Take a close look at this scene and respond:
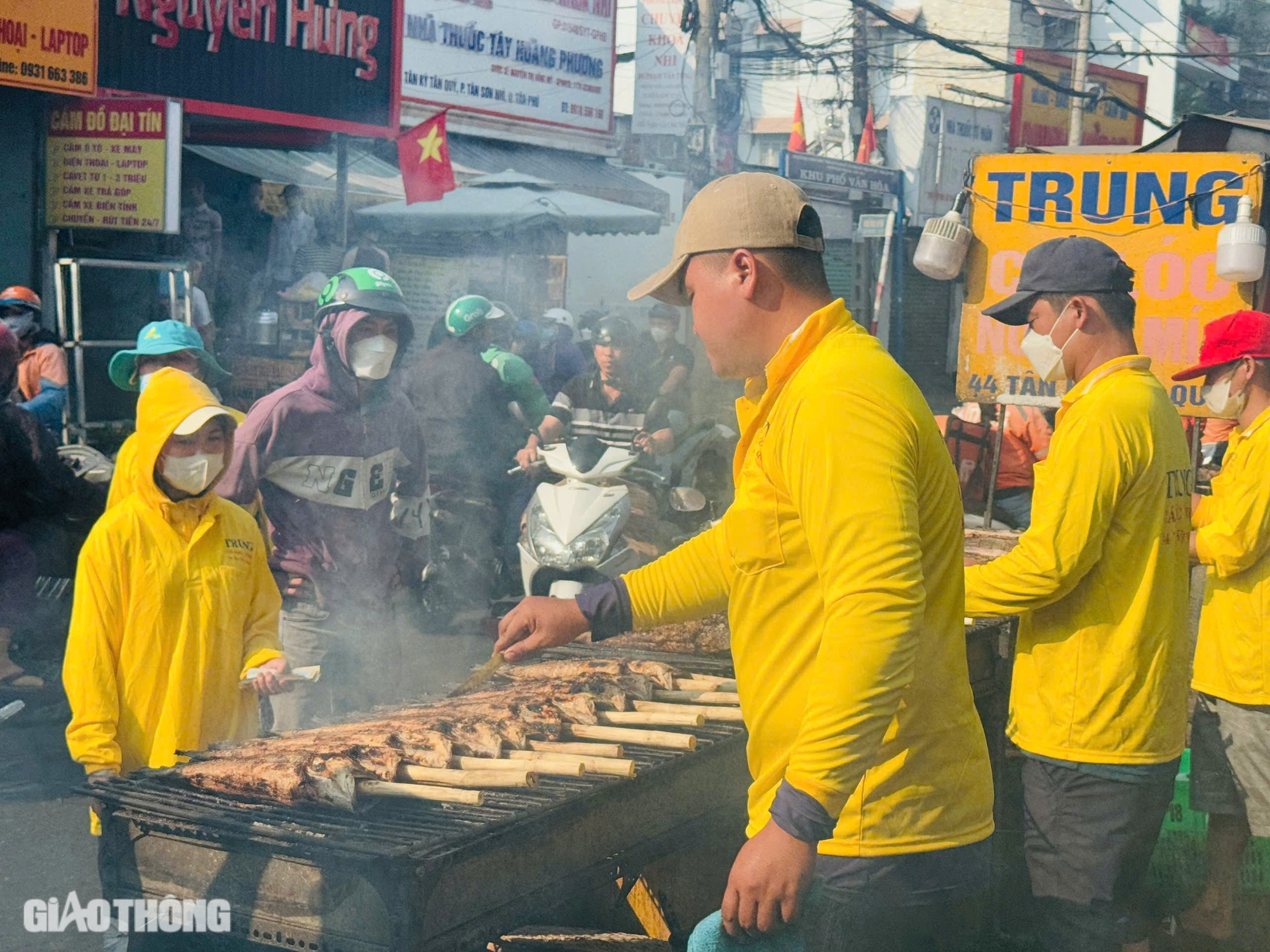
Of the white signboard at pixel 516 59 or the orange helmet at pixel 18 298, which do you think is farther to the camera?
the white signboard at pixel 516 59

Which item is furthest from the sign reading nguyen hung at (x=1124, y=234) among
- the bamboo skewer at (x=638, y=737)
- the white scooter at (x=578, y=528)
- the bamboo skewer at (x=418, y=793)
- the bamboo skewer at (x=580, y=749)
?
the bamboo skewer at (x=418, y=793)

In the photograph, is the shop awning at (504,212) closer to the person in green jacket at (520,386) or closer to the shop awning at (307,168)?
the shop awning at (307,168)

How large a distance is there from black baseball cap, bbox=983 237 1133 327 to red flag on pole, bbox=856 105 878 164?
2452cm

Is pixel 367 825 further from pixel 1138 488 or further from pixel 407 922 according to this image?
pixel 1138 488

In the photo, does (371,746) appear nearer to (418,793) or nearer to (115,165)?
(418,793)

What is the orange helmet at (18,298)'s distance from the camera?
9664 mm

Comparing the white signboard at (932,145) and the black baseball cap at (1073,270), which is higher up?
the white signboard at (932,145)

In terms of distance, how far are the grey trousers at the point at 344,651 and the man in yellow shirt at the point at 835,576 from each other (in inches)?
129

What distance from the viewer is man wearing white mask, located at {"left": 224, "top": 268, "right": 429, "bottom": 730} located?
550 centimetres

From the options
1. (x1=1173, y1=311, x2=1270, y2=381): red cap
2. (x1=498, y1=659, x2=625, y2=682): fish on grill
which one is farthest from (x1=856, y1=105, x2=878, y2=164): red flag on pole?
(x1=498, y1=659, x2=625, y2=682): fish on grill

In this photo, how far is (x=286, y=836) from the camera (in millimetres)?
2967

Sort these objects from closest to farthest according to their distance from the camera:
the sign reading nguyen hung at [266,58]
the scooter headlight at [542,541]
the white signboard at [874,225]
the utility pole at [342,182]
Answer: the scooter headlight at [542,541] → the sign reading nguyen hung at [266,58] → the utility pole at [342,182] → the white signboard at [874,225]

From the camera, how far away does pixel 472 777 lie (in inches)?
132

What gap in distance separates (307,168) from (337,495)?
13970 mm
